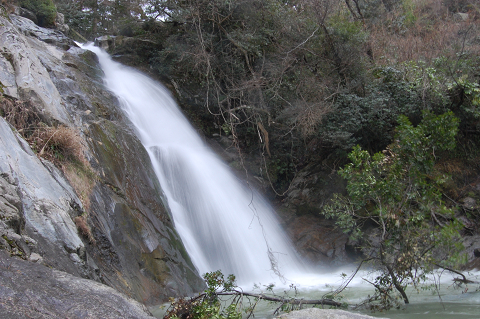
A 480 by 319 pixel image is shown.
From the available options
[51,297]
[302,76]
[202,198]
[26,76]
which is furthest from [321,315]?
[302,76]

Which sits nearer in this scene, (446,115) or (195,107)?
(446,115)

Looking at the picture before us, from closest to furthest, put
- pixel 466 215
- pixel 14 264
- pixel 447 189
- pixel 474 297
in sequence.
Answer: pixel 14 264, pixel 474 297, pixel 466 215, pixel 447 189

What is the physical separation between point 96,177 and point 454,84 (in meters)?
10.1

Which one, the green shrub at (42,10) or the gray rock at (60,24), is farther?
the gray rock at (60,24)

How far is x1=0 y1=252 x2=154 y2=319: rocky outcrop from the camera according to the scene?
7.32 feet

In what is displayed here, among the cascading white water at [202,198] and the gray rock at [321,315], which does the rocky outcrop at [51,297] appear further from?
the cascading white water at [202,198]

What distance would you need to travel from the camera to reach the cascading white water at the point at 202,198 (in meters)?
9.34

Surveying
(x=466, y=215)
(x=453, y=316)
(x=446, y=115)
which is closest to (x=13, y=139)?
(x=453, y=316)

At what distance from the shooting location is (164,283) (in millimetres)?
6641

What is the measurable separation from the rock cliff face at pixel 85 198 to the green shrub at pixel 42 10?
5.23 metres

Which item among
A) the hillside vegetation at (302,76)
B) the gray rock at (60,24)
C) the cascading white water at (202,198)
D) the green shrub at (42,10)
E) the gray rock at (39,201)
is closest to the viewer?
the gray rock at (39,201)

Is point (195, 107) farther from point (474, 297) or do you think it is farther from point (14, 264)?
point (14, 264)

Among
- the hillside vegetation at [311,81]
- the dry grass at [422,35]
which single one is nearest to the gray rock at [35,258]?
the hillside vegetation at [311,81]

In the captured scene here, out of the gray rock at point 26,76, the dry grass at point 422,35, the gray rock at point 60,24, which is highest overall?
the dry grass at point 422,35
